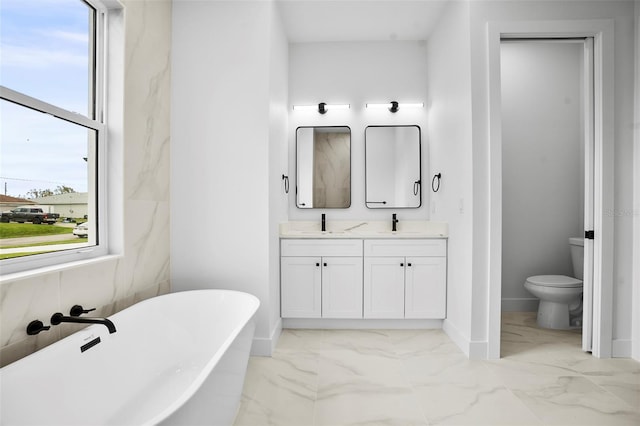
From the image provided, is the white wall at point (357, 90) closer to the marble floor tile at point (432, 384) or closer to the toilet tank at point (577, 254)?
the marble floor tile at point (432, 384)

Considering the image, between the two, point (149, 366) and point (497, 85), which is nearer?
point (149, 366)

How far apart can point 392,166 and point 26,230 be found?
3049 millimetres

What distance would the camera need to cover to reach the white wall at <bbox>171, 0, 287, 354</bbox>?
2.66 meters

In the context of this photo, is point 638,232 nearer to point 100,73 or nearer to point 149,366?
point 149,366

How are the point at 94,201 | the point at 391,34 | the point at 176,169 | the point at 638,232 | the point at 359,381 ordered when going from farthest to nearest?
the point at 391,34 → the point at 176,169 → the point at 638,232 → the point at 359,381 → the point at 94,201

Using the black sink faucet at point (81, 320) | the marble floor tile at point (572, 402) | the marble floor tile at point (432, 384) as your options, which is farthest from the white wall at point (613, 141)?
the black sink faucet at point (81, 320)

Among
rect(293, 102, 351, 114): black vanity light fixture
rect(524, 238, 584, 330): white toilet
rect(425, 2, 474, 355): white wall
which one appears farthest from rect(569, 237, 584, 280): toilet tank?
rect(293, 102, 351, 114): black vanity light fixture

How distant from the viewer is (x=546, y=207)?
3.68 meters

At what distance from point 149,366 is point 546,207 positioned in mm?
3977

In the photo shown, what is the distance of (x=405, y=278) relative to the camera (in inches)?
124

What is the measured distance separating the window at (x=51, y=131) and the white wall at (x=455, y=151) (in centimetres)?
254

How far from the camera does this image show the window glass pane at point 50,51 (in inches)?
61.6

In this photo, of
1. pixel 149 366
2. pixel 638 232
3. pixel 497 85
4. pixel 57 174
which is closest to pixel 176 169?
pixel 57 174

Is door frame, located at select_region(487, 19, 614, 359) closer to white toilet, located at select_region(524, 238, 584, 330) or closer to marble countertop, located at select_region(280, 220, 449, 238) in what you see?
white toilet, located at select_region(524, 238, 584, 330)
